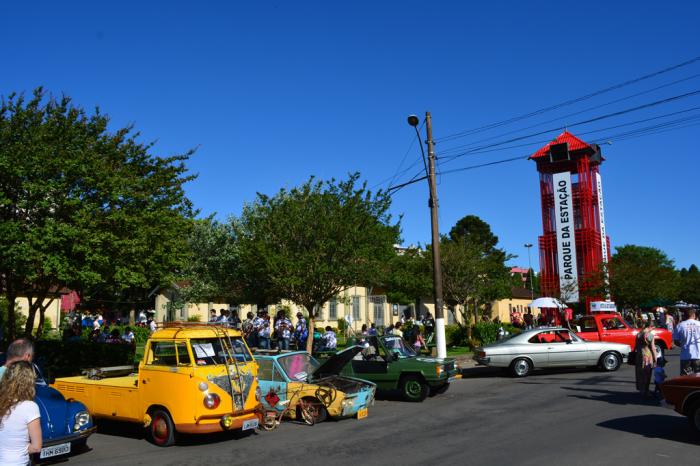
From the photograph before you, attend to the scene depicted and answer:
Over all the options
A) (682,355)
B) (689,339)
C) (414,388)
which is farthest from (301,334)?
(689,339)

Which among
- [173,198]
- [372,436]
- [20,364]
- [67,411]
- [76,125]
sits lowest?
[372,436]

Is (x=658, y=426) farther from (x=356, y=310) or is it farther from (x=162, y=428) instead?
(x=356, y=310)

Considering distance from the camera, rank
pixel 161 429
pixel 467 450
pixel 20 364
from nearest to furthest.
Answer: pixel 20 364 → pixel 467 450 → pixel 161 429

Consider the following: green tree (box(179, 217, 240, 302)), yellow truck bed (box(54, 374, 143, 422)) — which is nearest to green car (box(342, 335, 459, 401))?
yellow truck bed (box(54, 374, 143, 422))

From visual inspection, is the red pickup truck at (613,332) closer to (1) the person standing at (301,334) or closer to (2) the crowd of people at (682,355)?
(2) the crowd of people at (682,355)

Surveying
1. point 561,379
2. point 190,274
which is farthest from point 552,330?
point 190,274

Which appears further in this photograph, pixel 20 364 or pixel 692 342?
pixel 692 342

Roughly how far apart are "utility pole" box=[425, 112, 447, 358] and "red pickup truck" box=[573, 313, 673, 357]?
476 centimetres

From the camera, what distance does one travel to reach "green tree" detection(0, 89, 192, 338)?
1358cm

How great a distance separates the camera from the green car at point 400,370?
42.9 feet

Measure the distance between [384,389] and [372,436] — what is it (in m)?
4.27

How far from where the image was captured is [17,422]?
14.1 ft

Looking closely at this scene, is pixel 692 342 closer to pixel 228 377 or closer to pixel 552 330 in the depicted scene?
pixel 552 330

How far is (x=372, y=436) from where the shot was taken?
9.20 meters
